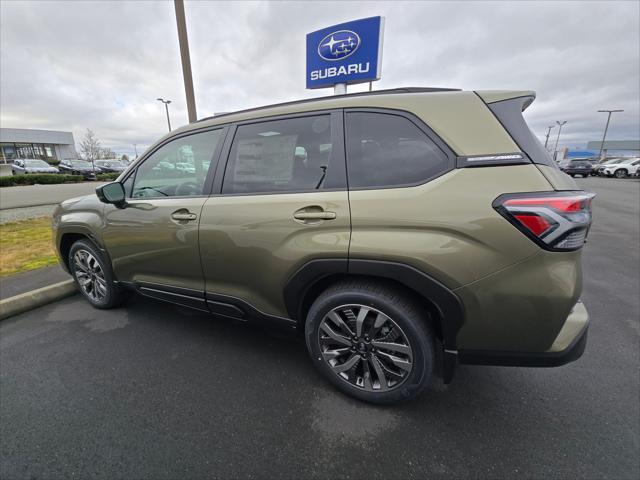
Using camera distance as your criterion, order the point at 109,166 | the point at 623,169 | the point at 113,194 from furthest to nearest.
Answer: the point at 109,166, the point at 623,169, the point at 113,194

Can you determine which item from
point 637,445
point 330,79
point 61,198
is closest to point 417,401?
point 637,445

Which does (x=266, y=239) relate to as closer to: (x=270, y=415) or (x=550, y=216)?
(x=270, y=415)

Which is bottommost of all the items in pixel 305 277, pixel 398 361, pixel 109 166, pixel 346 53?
pixel 398 361

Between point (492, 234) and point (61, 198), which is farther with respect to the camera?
point (61, 198)

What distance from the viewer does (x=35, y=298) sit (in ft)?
11.0

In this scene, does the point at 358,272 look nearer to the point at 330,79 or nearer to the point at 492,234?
the point at 492,234

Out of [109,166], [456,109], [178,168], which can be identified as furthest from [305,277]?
[109,166]

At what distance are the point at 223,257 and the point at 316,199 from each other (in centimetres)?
84

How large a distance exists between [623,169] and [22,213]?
41.0m

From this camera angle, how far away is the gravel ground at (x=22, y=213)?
302 inches

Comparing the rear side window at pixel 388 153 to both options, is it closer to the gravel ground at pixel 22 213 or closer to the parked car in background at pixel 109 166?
the gravel ground at pixel 22 213

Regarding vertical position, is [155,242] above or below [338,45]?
below

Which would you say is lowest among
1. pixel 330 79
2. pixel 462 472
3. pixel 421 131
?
pixel 462 472

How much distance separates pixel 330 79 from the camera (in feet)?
30.0
